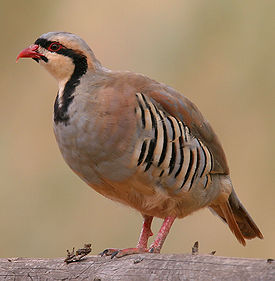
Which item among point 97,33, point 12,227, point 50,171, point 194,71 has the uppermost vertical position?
point 97,33

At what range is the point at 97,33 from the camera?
7.81m

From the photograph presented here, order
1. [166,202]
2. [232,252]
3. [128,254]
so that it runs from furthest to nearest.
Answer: [232,252]
[166,202]
[128,254]

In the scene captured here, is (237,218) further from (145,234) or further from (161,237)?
(161,237)

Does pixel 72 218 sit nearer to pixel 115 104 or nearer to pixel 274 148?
pixel 274 148

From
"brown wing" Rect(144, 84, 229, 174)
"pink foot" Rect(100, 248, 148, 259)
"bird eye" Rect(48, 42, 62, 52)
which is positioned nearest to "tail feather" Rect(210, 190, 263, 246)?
"brown wing" Rect(144, 84, 229, 174)

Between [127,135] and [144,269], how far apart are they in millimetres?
866

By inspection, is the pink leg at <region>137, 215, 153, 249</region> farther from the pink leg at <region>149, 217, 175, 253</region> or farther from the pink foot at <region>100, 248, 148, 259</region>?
the pink foot at <region>100, 248, 148, 259</region>

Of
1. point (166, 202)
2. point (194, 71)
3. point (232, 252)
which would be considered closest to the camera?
point (166, 202)

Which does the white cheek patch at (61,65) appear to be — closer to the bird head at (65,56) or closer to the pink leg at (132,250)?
the bird head at (65,56)

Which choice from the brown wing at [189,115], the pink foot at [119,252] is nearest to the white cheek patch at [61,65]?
the brown wing at [189,115]

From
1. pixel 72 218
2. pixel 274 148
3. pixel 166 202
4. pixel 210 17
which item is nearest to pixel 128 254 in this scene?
pixel 166 202

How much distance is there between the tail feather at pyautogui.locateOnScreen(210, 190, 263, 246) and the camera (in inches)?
202

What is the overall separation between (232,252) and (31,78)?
279 cm

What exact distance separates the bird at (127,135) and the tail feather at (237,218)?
49 cm
